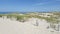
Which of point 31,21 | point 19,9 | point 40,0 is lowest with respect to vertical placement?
point 31,21

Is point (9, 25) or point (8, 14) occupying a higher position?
point (8, 14)

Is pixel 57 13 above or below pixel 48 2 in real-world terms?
below

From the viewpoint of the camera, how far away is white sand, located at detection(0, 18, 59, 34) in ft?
4.00

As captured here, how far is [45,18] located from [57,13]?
0.52 ft

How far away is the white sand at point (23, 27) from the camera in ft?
4.00

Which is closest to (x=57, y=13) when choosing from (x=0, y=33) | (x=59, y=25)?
(x=59, y=25)

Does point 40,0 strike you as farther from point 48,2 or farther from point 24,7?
point 24,7

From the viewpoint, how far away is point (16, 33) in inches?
48.3

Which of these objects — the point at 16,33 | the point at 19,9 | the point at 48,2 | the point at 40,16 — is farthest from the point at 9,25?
the point at 48,2

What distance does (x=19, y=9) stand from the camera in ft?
4.13

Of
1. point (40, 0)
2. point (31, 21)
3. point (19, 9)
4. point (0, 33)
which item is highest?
point (40, 0)

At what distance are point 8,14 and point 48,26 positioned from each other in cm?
51

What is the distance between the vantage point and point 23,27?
123 centimetres

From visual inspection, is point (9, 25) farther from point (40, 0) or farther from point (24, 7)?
point (40, 0)
